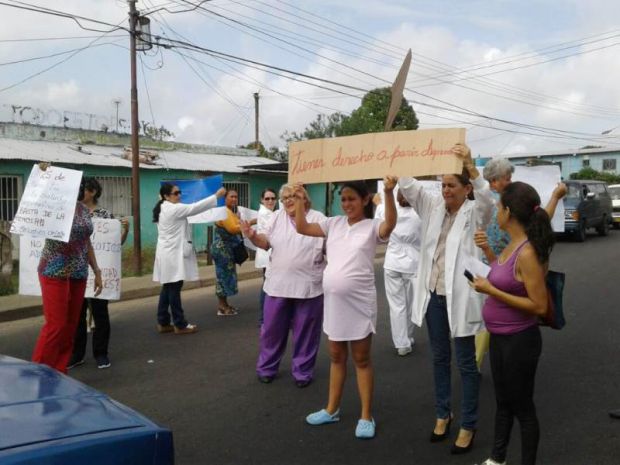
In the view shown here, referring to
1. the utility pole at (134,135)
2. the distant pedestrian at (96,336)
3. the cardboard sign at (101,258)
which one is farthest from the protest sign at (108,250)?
the utility pole at (134,135)

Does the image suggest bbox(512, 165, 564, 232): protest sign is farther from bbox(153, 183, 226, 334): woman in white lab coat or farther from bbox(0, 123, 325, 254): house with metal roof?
bbox(0, 123, 325, 254): house with metal roof

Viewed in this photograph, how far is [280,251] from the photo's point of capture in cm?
505

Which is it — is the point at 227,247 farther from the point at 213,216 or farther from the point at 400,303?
the point at 400,303

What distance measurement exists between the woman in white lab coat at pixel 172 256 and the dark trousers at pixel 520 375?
13.9 ft

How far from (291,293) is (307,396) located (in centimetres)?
83

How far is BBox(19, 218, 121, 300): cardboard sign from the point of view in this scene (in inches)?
240

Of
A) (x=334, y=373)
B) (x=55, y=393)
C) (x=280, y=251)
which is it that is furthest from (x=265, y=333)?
(x=55, y=393)

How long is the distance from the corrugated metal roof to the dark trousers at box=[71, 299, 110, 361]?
28.2 ft

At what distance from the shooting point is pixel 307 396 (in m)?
4.83

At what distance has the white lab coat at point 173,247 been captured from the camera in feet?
22.3

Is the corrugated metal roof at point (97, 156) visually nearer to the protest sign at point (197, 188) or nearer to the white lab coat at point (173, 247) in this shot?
the protest sign at point (197, 188)

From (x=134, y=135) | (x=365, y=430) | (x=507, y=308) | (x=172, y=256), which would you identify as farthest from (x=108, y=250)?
(x=134, y=135)

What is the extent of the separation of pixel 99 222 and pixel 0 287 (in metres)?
4.57

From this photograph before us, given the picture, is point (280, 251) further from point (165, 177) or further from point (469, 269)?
point (165, 177)
